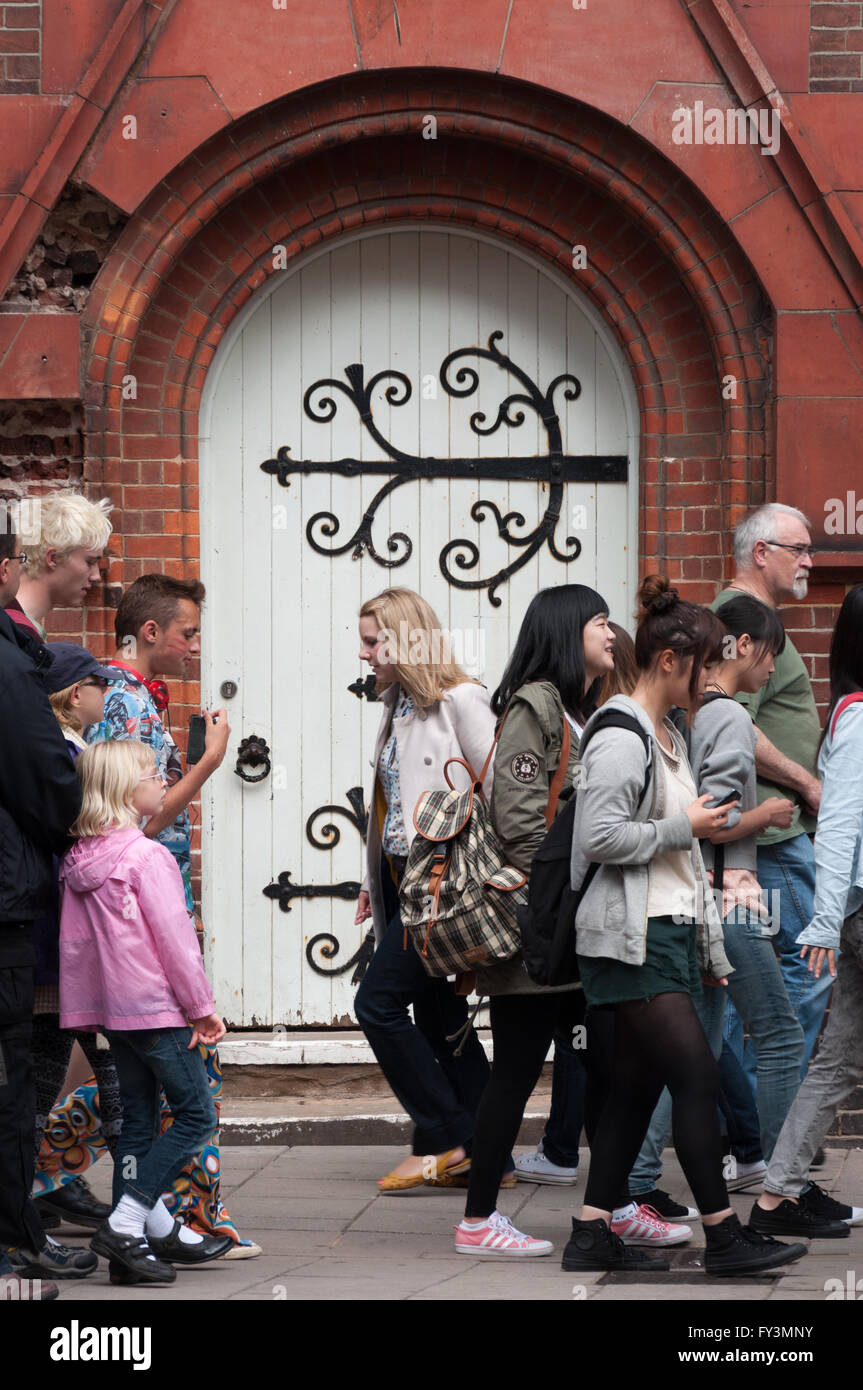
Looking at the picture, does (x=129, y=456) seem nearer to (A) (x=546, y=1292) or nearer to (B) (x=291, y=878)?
(B) (x=291, y=878)

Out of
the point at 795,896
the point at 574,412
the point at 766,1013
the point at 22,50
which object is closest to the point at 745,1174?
the point at 766,1013

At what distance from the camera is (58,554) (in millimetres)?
4570

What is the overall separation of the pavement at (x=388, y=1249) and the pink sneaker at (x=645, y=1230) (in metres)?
0.04

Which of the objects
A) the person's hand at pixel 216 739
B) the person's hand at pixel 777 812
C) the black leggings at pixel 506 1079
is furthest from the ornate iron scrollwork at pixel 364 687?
the black leggings at pixel 506 1079

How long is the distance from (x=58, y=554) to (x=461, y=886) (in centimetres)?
138

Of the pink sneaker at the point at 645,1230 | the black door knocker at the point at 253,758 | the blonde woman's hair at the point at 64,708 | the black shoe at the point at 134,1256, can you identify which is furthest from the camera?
the black door knocker at the point at 253,758

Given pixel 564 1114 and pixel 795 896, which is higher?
pixel 795 896

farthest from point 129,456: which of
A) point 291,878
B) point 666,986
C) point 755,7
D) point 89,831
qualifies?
point 666,986

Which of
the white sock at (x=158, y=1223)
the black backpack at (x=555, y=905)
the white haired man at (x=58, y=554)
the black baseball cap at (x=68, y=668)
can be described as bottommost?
the white sock at (x=158, y=1223)

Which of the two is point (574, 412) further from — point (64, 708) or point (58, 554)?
point (64, 708)

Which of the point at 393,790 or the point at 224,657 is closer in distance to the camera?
the point at 393,790

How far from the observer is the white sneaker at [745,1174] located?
A: 17.7 feet

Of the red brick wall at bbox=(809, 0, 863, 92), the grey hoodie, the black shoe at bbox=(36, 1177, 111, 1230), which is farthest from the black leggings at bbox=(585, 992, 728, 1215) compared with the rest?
the red brick wall at bbox=(809, 0, 863, 92)

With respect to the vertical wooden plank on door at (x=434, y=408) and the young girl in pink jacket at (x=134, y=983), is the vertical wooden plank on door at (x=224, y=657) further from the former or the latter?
the young girl in pink jacket at (x=134, y=983)
